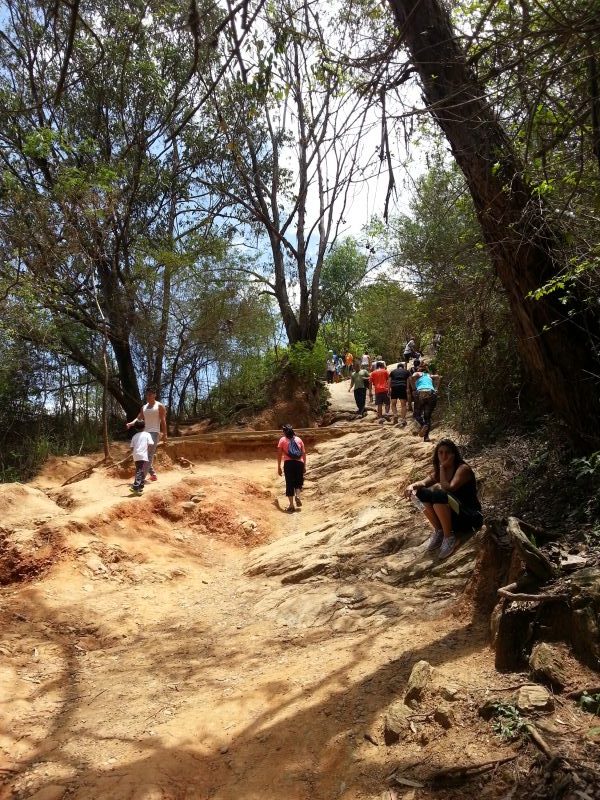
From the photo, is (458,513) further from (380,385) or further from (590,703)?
(380,385)

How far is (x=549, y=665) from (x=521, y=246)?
326cm

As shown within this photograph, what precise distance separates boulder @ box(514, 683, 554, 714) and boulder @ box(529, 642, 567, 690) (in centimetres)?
7

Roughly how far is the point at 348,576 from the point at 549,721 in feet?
11.1

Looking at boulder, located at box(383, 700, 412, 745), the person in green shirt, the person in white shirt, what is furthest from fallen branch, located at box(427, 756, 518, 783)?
the person in green shirt

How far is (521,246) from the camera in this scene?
190 inches

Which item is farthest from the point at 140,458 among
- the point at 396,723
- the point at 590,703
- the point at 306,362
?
the point at 306,362

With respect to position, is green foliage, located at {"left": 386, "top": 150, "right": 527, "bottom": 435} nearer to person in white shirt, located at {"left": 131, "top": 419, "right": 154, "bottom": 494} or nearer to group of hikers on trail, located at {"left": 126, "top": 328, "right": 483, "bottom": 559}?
group of hikers on trail, located at {"left": 126, "top": 328, "right": 483, "bottom": 559}

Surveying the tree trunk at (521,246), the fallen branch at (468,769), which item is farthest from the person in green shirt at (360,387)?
the fallen branch at (468,769)

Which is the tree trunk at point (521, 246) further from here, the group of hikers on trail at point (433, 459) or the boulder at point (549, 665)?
the boulder at point (549, 665)

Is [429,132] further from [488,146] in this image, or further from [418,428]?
[418,428]

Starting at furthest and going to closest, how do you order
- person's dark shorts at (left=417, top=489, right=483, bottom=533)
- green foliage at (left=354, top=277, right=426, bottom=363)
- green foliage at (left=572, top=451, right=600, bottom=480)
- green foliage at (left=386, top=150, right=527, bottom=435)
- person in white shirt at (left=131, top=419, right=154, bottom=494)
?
green foliage at (left=354, top=277, right=426, bottom=363), person in white shirt at (left=131, top=419, right=154, bottom=494), green foliage at (left=386, top=150, right=527, bottom=435), person's dark shorts at (left=417, top=489, right=483, bottom=533), green foliage at (left=572, top=451, right=600, bottom=480)

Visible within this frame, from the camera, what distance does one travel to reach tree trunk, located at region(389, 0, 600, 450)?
4684mm

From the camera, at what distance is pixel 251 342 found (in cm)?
2178

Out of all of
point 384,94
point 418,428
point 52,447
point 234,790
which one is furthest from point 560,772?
point 52,447
